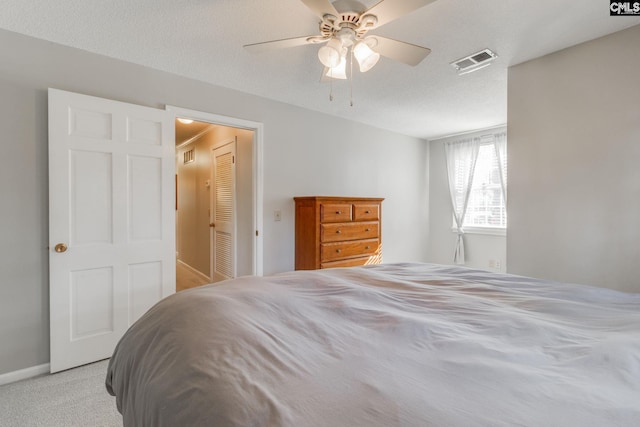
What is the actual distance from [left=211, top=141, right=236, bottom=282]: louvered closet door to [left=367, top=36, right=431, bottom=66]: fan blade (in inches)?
101

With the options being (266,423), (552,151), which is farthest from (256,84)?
(266,423)

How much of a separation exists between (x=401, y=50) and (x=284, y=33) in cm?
85

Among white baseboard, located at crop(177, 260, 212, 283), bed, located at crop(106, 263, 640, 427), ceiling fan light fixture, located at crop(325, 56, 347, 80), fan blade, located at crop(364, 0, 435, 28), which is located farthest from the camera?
white baseboard, located at crop(177, 260, 212, 283)

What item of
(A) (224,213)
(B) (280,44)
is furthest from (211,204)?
(B) (280,44)

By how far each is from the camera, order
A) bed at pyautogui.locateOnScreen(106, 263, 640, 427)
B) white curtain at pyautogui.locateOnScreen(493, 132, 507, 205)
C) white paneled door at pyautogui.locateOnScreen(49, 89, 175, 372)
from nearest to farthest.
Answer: bed at pyautogui.locateOnScreen(106, 263, 640, 427) → white paneled door at pyautogui.locateOnScreen(49, 89, 175, 372) → white curtain at pyautogui.locateOnScreen(493, 132, 507, 205)

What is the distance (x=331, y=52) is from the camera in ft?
5.23

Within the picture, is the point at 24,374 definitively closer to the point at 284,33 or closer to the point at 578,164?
the point at 284,33

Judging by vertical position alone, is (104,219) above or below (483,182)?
below

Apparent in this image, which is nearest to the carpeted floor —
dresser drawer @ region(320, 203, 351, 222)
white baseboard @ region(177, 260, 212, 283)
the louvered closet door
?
the louvered closet door

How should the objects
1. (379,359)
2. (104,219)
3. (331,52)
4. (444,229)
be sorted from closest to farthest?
(379,359)
(331,52)
(104,219)
(444,229)

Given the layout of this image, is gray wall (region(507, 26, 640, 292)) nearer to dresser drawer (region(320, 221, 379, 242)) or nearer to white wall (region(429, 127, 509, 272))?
dresser drawer (region(320, 221, 379, 242))

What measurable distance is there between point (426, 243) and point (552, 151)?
3006 millimetres

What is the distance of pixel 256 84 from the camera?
2.86 metres

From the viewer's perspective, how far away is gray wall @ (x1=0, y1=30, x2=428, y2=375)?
202 centimetres
